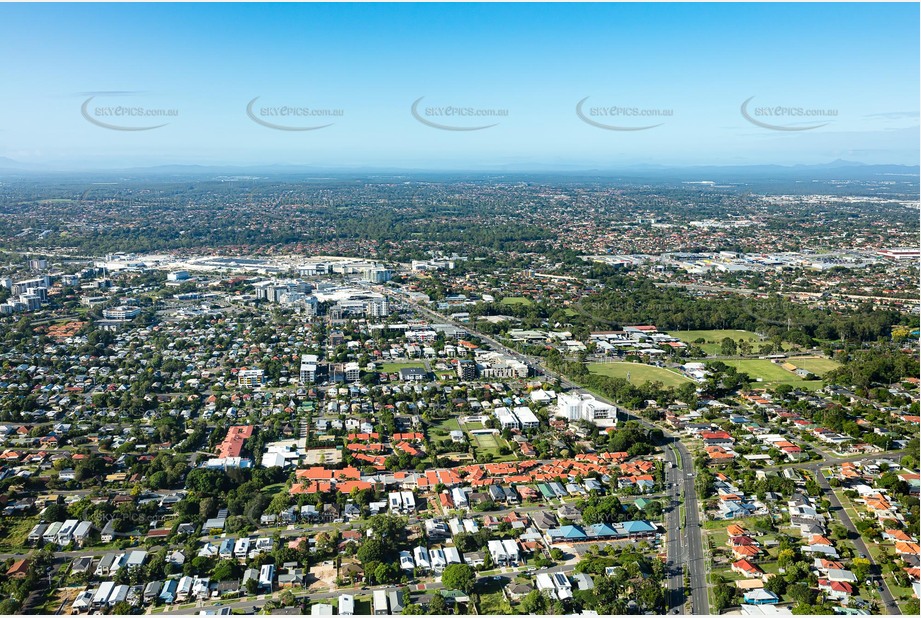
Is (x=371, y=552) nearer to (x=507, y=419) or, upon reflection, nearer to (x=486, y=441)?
(x=486, y=441)

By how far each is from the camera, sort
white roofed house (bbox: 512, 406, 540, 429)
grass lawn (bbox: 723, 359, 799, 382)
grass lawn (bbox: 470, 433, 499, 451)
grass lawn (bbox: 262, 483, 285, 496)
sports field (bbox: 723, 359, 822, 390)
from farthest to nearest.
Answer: grass lawn (bbox: 723, 359, 799, 382) < sports field (bbox: 723, 359, 822, 390) < white roofed house (bbox: 512, 406, 540, 429) < grass lawn (bbox: 470, 433, 499, 451) < grass lawn (bbox: 262, 483, 285, 496)

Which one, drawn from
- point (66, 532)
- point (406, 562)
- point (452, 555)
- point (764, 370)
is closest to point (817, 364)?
point (764, 370)

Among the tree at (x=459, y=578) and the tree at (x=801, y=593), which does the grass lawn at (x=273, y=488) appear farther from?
the tree at (x=801, y=593)

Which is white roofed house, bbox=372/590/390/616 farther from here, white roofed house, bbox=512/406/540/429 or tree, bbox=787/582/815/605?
white roofed house, bbox=512/406/540/429

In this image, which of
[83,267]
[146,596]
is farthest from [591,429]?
[83,267]

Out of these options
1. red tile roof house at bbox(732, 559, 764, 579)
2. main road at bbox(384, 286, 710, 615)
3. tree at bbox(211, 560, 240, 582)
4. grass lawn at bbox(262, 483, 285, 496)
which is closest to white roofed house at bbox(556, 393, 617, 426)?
main road at bbox(384, 286, 710, 615)

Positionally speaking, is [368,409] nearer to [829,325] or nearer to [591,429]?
[591,429]
